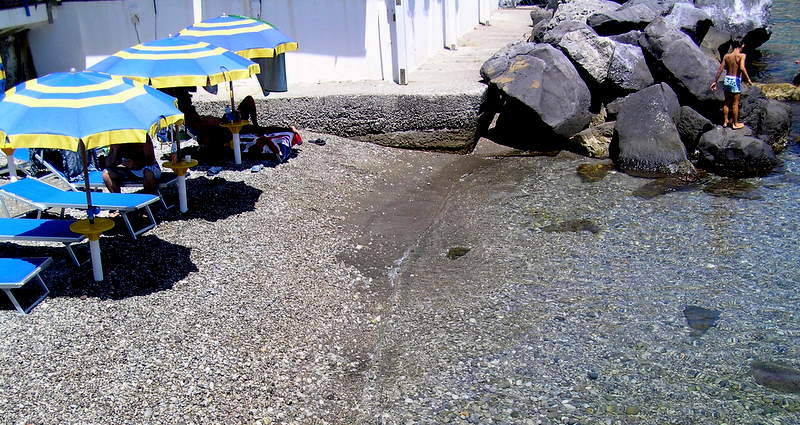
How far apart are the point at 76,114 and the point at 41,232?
1.65 metres

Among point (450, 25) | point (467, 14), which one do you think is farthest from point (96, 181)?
point (467, 14)

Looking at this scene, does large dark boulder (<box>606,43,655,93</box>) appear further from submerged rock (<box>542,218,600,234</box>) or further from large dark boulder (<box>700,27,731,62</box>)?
large dark boulder (<box>700,27,731,62</box>)

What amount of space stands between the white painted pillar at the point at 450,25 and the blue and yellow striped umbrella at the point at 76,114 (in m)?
13.0

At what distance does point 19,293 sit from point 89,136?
6.27 ft

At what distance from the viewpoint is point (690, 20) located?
18.8 m

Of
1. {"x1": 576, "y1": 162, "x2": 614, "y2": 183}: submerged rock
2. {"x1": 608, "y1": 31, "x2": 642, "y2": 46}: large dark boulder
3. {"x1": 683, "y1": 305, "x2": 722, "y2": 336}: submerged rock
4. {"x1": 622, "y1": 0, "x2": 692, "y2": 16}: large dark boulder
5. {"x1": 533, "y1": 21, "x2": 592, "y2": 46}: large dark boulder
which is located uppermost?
{"x1": 622, "y1": 0, "x2": 692, "y2": 16}: large dark boulder

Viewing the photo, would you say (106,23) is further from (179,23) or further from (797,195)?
(797,195)

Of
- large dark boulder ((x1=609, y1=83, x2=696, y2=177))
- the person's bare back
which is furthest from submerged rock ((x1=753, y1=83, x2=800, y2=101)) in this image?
large dark boulder ((x1=609, y1=83, x2=696, y2=177))

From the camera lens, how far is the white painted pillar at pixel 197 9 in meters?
14.0

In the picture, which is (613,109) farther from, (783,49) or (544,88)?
(783,49)

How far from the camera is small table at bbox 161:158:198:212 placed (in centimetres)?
926

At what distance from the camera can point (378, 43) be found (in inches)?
554

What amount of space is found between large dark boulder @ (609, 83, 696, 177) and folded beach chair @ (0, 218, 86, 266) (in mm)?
8683

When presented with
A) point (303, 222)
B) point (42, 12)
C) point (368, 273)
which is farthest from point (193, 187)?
point (42, 12)
